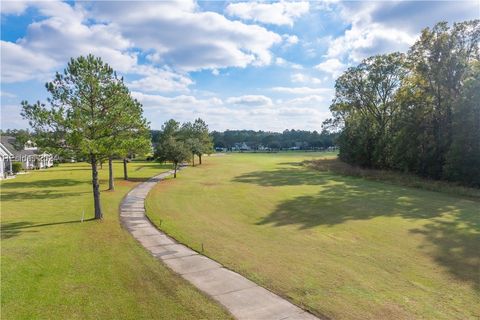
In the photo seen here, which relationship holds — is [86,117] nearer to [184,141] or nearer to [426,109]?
[426,109]

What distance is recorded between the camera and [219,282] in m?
10.6

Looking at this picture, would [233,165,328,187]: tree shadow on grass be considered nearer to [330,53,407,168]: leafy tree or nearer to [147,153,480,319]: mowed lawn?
[147,153,480,319]: mowed lawn

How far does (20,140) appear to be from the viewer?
61.3ft

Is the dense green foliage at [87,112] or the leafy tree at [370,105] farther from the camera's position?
the leafy tree at [370,105]

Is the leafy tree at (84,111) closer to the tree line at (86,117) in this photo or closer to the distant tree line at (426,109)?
the tree line at (86,117)

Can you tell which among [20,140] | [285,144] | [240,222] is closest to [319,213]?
[240,222]

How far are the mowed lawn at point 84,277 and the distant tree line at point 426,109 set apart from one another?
3189 centimetres

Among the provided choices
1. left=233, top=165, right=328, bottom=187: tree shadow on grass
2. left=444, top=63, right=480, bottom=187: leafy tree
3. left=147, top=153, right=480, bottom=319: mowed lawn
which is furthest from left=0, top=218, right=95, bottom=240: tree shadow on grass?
left=444, top=63, right=480, bottom=187: leafy tree

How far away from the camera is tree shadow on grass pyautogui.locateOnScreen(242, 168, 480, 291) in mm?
13273

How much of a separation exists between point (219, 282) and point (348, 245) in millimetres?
6991

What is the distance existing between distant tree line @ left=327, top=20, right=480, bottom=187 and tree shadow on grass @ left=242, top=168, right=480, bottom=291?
812 cm

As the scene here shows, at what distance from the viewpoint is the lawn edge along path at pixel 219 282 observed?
867 cm

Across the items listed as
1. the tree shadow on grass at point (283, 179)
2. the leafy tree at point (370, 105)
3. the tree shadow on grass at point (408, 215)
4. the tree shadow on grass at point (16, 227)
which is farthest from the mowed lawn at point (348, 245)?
the leafy tree at point (370, 105)

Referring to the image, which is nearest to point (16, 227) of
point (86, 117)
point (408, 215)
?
point (86, 117)
